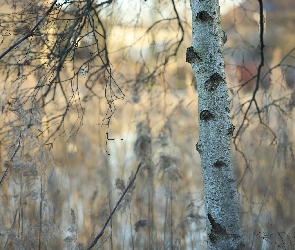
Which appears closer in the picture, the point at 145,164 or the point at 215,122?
the point at 215,122

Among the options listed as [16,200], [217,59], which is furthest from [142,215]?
[217,59]

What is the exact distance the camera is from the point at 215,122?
1.97 meters

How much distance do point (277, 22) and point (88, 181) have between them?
2912mm

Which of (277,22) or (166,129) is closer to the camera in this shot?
(166,129)

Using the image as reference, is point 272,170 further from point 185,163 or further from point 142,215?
point 142,215

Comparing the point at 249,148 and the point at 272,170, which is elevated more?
the point at 249,148

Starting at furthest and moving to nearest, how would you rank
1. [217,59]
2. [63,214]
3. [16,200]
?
[63,214] → [16,200] → [217,59]

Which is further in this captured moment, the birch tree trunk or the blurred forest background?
the blurred forest background

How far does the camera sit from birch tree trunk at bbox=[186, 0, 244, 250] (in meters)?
1.97

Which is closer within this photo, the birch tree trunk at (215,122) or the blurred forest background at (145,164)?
the birch tree trunk at (215,122)

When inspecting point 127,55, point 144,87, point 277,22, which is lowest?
point 144,87

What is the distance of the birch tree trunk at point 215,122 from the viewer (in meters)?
1.97

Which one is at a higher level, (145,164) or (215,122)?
(145,164)

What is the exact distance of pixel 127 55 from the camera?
377 centimetres
